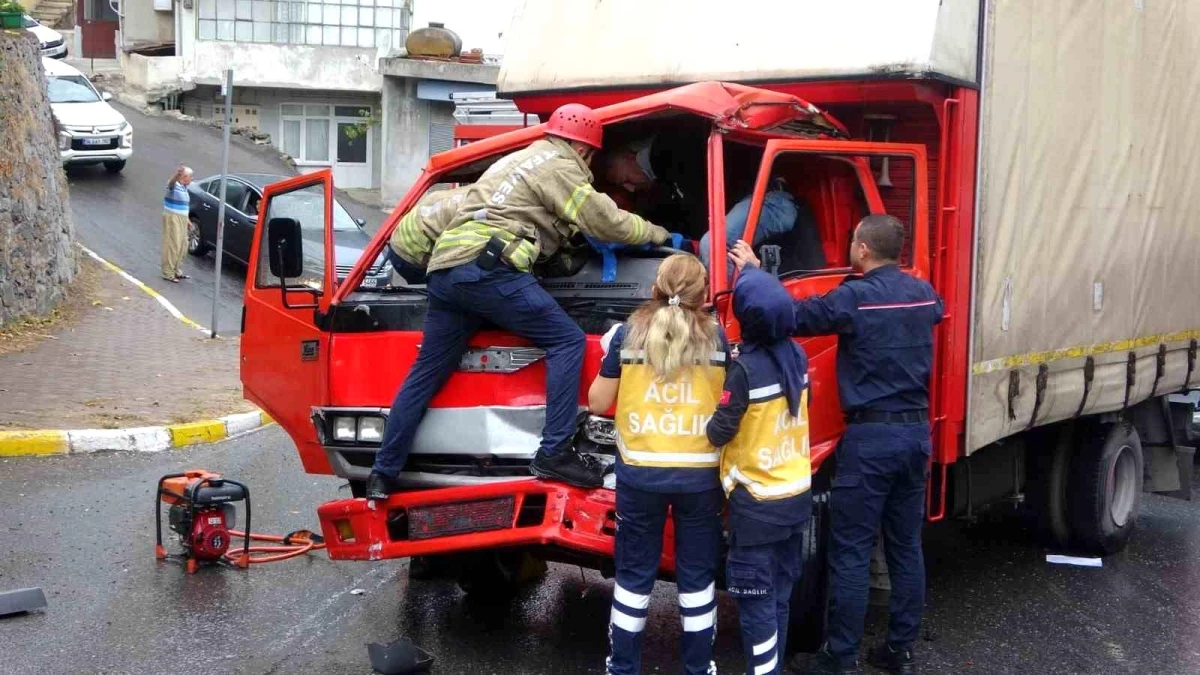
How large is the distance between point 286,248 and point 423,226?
0.58 meters

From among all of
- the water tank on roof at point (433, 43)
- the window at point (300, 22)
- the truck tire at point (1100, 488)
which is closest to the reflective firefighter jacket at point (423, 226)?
the truck tire at point (1100, 488)

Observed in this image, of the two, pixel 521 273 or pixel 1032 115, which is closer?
pixel 521 273

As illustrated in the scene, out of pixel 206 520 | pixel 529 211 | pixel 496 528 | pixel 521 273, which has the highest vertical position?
pixel 529 211

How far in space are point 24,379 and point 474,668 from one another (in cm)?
733

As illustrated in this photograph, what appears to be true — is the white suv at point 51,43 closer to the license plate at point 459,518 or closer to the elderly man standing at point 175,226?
the elderly man standing at point 175,226

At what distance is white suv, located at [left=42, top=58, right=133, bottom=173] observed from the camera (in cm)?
2244

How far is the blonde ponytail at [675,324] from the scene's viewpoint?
468 centimetres

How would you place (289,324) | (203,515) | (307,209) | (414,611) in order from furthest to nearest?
(307,209) < (203,515) < (414,611) < (289,324)

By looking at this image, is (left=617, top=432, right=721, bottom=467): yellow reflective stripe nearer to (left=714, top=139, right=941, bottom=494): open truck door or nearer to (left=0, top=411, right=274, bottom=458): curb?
(left=714, top=139, right=941, bottom=494): open truck door

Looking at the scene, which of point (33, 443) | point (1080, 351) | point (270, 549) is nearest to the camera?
point (1080, 351)

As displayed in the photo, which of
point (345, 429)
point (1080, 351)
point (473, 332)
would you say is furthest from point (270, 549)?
point (1080, 351)

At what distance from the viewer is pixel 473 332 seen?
537cm

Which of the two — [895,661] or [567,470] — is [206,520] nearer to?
[567,470]

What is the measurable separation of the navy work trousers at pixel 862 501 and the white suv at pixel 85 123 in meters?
19.6
